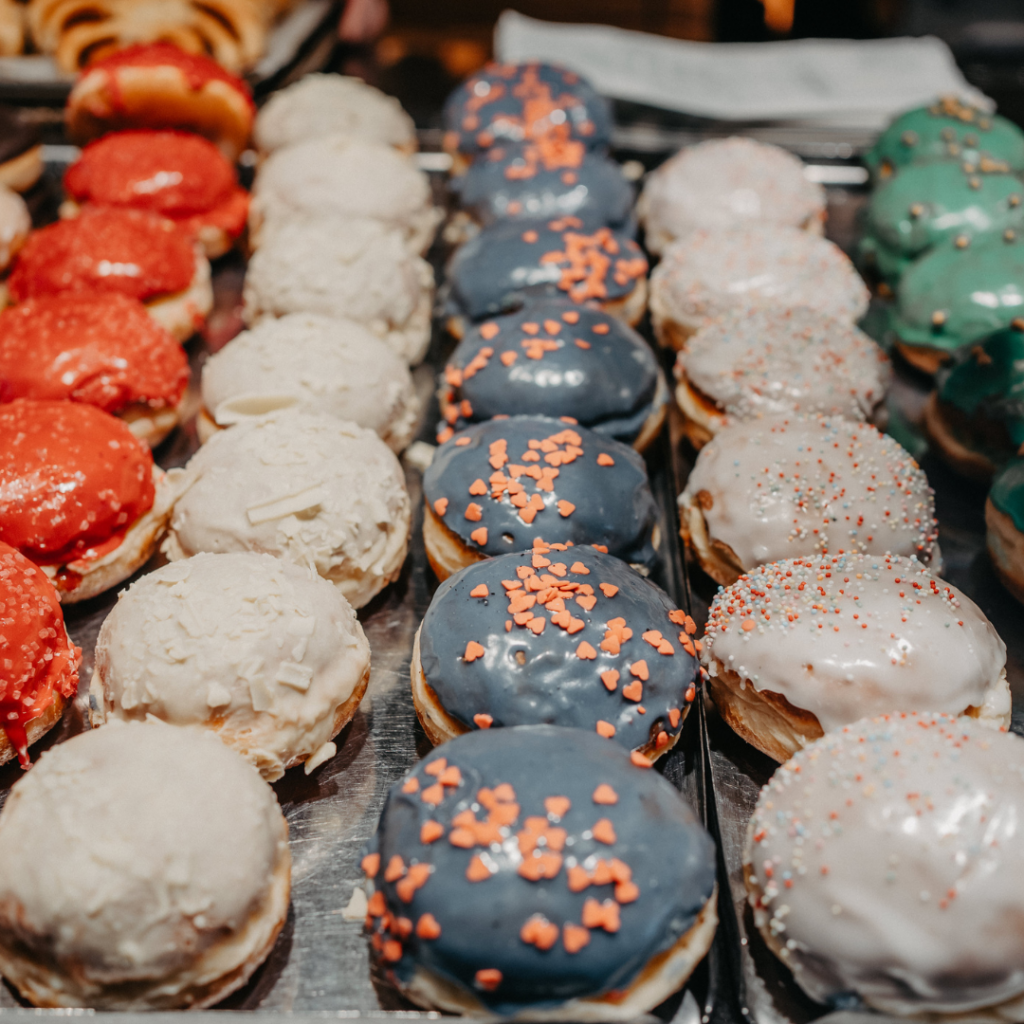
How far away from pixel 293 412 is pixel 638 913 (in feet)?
5.33

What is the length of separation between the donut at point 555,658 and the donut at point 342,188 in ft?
6.16

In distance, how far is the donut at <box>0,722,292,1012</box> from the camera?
5.27 ft

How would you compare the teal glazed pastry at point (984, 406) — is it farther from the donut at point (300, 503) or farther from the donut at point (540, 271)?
the donut at point (300, 503)

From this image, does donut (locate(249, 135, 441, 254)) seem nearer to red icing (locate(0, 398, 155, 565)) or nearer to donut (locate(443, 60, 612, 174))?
donut (locate(443, 60, 612, 174))

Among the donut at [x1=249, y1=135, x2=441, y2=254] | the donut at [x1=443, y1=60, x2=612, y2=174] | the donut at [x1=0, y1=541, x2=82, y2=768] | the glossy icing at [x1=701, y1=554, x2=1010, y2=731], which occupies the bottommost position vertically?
the donut at [x1=0, y1=541, x2=82, y2=768]

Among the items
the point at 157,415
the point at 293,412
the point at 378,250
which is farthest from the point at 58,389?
the point at 378,250

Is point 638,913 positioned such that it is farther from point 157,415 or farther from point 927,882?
point 157,415

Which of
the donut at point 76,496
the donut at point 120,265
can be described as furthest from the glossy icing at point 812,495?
the donut at point 120,265

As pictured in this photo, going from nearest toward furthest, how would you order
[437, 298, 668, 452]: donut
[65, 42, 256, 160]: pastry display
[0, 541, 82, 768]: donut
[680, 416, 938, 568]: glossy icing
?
1. [0, 541, 82, 768]: donut
2. [680, 416, 938, 568]: glossy icing
3. [437, 298, 668, 452]: donut
4. [65, 42, 256, 160]: pastry display

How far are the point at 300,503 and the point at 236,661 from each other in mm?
492

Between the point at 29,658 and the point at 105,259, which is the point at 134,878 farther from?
the point at 105,259

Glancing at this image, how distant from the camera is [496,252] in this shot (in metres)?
3.17

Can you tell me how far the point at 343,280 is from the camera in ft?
10.3

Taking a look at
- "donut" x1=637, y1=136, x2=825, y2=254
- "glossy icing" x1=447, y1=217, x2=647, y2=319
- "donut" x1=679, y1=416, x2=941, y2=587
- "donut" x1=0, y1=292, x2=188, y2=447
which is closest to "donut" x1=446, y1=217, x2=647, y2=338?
"glossy icing" x1=447, y1=217, x2=647, y2=319
